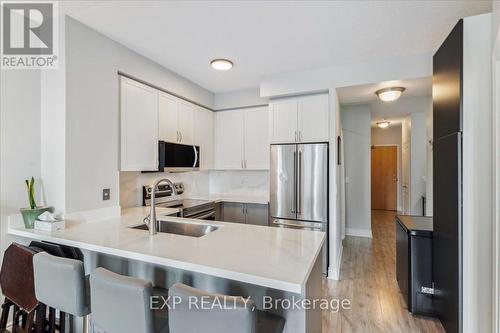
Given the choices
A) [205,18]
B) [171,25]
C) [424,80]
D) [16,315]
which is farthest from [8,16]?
[424,80]

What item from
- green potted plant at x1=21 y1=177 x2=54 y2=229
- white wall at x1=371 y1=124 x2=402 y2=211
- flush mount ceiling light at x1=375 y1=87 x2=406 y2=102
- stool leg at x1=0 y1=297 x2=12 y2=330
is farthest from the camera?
white wall at x1=371 y1=124 x2=402 y2=211

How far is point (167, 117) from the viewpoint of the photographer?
317cm

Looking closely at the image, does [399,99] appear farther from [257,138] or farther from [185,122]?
[185,122]

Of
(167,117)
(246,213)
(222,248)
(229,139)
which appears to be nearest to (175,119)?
(167,117)

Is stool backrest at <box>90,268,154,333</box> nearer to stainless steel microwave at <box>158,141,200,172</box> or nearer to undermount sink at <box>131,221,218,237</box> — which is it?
undermount sink at <box>131,221,218,237</box>

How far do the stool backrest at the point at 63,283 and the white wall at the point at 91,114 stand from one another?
0.81 m

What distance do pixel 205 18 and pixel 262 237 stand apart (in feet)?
6.07

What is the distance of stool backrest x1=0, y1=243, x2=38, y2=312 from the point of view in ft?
5.15

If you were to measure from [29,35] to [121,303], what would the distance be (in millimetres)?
2339

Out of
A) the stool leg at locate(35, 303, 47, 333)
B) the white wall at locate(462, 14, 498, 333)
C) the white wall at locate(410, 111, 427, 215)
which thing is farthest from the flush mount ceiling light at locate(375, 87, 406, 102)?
the stool leg at locate(35, 303, 47, 333)

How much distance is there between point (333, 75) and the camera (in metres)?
3.06

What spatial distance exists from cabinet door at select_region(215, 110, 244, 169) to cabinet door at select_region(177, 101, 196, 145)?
64cm

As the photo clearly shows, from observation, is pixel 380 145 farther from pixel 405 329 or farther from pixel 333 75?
pixel 405 329

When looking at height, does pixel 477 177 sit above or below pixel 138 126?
below
